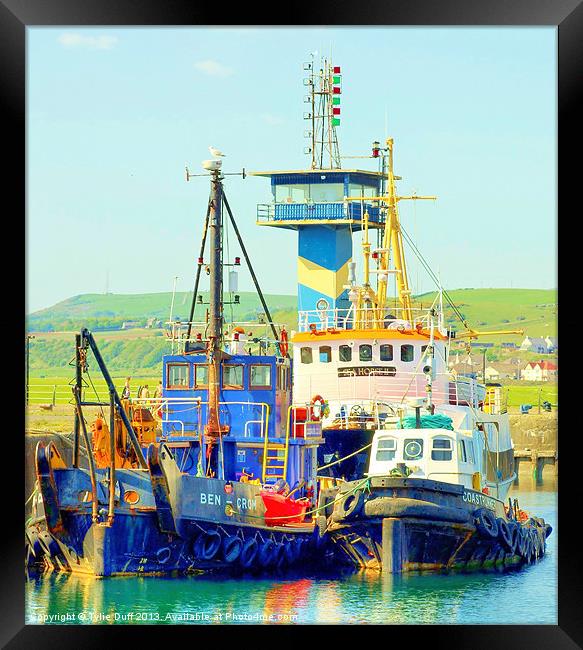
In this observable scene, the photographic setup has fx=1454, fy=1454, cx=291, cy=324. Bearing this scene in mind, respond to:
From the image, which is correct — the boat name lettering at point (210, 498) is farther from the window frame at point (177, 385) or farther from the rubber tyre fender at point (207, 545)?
the window frame at point (177, 385)

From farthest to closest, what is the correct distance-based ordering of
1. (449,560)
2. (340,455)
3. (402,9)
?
(340,455), (449,560), (402,9)

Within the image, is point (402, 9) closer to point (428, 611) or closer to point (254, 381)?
point (428, 611)

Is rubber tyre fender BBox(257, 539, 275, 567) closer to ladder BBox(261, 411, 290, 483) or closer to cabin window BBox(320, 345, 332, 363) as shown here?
ladder BBox(261, 411, 290, 483)

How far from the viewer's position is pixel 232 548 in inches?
923

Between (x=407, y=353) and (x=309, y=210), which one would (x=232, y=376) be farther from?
(x=309, y=210)

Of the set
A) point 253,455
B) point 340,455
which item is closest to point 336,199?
point 340,455

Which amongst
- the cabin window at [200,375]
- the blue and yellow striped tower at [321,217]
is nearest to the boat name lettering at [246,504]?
the cabin window at [200,375]

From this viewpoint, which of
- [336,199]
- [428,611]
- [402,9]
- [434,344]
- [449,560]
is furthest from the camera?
[336,199]

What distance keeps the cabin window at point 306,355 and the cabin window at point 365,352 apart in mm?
1229

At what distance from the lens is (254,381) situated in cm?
2627

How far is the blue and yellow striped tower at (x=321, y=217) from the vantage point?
38.0 m

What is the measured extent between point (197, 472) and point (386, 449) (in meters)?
3.30
